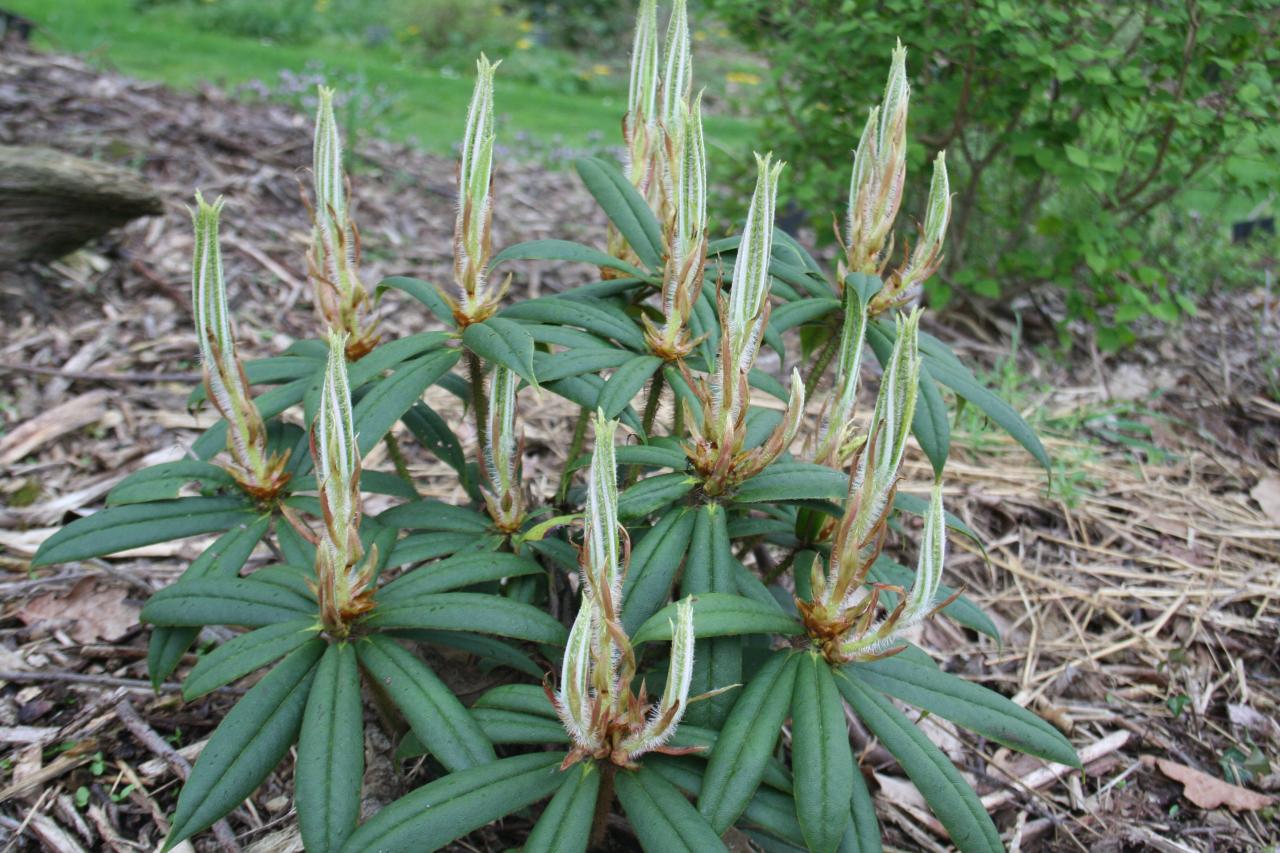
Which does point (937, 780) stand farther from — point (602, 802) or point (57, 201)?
point (57, 201)

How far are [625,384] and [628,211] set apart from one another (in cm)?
43

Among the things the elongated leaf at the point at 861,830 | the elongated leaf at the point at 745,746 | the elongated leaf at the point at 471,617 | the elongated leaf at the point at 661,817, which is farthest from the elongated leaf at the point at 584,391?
the elongated leaf at the point at 861,830

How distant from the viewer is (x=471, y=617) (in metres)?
1.42

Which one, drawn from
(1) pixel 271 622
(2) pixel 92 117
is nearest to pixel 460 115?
(2) pixel 92 117

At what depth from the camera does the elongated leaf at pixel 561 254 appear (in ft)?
5.80

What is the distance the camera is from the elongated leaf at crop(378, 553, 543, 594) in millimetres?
1516

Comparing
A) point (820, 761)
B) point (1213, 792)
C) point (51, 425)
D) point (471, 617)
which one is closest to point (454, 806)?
point (471, 617)

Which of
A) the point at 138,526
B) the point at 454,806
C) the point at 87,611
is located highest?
the point at 138,526

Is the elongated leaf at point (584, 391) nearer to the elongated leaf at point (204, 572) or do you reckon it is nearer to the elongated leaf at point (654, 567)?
the elongated leaf at point (654, 567)

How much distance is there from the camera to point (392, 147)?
18.6ft

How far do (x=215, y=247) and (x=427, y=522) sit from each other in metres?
0.58

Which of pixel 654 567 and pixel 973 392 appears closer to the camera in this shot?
pixel 654 567

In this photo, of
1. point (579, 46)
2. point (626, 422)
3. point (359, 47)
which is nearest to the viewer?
point (626, 422)

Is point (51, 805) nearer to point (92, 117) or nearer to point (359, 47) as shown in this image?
point (92, 117)
